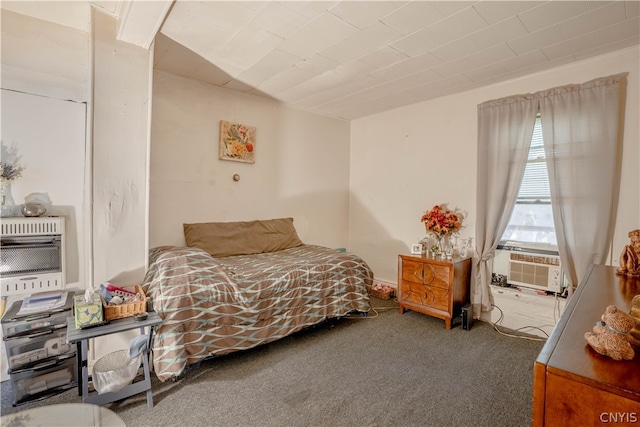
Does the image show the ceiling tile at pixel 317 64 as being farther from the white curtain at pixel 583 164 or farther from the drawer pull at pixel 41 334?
the drawer pull at pixel 41 334

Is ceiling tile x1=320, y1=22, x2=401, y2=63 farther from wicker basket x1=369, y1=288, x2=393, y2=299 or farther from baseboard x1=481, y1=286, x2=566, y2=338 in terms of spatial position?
wicker basket x1=369, y1=288, x2=393, y2=299

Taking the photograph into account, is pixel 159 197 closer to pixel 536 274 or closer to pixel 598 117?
pixel 536 274

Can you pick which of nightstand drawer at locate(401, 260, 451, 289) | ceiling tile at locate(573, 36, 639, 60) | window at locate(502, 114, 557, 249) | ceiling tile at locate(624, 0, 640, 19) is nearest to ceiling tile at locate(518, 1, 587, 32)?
ceiling tile at locate(624, 0, 640, 19)

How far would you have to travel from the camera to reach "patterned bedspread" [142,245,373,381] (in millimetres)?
1984

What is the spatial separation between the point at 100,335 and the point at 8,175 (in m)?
1.24

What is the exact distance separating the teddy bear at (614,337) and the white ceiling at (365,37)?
1.85m

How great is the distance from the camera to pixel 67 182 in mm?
2148

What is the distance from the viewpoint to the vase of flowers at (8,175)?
6.29 ft

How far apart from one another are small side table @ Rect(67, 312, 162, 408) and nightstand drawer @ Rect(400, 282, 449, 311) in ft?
7.79

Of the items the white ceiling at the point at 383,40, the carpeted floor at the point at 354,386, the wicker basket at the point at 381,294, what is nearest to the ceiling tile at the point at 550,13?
the white ceiling at the point at 383,40

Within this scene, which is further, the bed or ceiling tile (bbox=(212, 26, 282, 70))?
ceiling tile (bbox=(212, 26, 282, 70))

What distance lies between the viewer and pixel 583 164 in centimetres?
250

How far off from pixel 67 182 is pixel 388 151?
10.9 ft

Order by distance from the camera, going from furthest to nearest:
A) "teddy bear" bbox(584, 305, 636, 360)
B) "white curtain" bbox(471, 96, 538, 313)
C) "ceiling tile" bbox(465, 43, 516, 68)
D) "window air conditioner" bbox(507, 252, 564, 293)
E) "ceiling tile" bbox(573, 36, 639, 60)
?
"white curtain" bbox(471, 96, 538, 313)
"window air conditioner" bbox(507, 252, 564, 293)
"ceiling tile" bbox(465, 43, 516, 68)
"ceiling tile" bbox(573, 36, 639, 60)
"teddy bear" bbox(584, 305, 636, 360)
